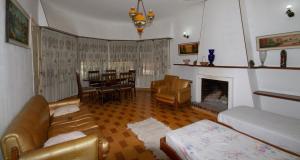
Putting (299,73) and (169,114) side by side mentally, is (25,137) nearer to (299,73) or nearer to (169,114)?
(169,114)

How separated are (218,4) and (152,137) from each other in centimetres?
378

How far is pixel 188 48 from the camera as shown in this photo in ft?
16.8

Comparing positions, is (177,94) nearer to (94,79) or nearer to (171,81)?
(171,81)

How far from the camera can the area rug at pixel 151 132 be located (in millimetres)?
2375

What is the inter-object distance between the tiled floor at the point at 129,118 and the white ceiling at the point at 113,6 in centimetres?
307

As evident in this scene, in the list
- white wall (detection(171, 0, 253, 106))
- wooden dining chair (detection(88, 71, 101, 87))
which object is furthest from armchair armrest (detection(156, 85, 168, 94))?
wooden dining chair (detection(88, 71, 101, 87))

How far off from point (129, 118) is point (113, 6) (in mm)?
3424

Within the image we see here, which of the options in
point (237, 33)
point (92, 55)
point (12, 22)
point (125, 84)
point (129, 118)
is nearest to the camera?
point (12, 22)

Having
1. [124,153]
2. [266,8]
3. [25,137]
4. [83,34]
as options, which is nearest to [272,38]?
[266,8]

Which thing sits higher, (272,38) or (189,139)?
(272,38)

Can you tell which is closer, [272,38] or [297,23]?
[297,23]

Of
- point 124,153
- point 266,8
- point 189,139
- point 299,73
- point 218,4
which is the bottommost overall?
point 124,153

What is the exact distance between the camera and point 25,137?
1236mm

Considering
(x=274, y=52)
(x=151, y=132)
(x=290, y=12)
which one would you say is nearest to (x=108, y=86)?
(x=151, y=132)
